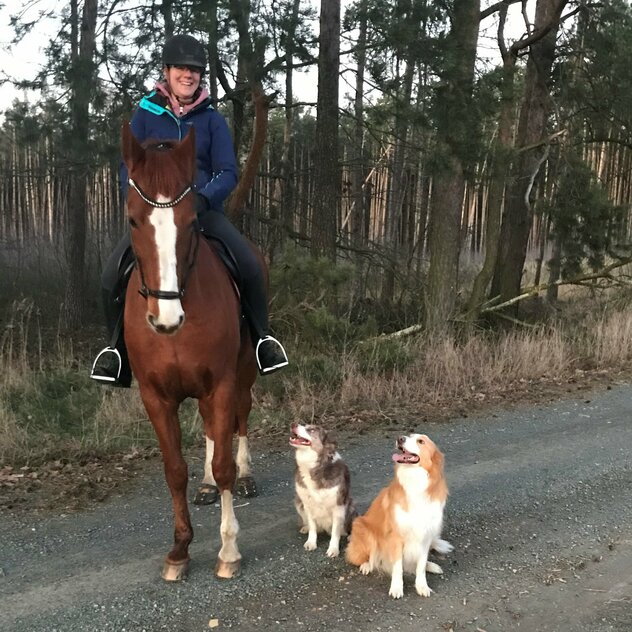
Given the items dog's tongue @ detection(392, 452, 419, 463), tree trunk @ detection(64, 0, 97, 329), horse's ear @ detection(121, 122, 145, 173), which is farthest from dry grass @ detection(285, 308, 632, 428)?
tree trunk @ detection(64, 0, 97, 329)

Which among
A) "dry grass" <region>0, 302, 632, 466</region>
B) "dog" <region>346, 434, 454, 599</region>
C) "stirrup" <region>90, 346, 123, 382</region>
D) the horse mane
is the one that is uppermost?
the horse mane

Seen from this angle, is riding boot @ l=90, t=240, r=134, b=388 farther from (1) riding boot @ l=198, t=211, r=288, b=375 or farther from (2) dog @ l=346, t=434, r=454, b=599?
(2) dog @ l=346, t=434, r=454, b=599

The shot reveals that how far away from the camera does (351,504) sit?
4.32 metres

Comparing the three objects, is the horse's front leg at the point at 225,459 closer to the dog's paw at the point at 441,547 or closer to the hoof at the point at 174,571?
the hoof at the point at 174,571

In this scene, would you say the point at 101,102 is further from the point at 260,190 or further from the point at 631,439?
the point at 631,439

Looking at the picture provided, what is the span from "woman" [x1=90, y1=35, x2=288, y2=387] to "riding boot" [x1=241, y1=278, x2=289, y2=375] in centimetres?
2

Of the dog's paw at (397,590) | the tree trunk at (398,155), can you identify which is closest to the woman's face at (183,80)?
the dog's paw at (397,590)

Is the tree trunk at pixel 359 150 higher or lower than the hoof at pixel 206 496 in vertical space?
higher

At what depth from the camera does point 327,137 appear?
11.0m

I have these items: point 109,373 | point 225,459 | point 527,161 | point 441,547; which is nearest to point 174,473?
point 225,459

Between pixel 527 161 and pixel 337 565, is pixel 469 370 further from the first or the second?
pixel 527 161

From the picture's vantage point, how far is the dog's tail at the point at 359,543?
3918 mm

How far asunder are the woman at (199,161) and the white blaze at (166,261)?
0.79 meters

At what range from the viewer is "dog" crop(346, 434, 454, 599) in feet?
11.8
